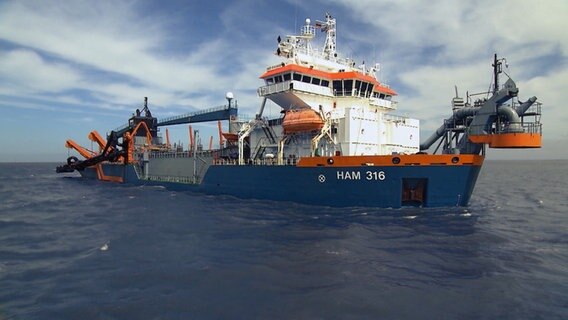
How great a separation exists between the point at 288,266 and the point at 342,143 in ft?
37.5

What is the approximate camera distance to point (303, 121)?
20.2 meters

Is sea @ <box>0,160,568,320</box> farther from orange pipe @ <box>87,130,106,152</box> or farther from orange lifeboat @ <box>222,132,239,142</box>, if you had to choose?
orange pipe @ <box>87,130,106,152</box>

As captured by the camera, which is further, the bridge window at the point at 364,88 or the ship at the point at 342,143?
the bridge window at the point at 364,88

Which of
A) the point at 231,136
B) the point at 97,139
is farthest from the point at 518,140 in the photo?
the point at 97,139

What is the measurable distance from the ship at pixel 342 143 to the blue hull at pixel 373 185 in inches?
2.0

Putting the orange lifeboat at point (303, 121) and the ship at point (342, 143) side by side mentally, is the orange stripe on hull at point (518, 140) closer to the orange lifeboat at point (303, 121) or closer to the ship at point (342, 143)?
the ship at point (342, 143)

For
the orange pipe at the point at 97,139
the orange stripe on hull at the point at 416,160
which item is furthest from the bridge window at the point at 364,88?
the orange pipe at the point at 97,139

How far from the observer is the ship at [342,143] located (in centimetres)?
1722

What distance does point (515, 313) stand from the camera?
279 inches

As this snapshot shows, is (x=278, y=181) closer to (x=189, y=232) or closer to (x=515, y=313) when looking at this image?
(x=189, y=232)

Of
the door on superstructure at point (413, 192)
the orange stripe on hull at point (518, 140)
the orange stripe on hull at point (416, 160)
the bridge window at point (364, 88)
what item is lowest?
the door on superstructure at point (413, 192)

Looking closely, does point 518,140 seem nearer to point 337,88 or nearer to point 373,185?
point 373,185

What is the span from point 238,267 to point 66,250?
20.7 ft

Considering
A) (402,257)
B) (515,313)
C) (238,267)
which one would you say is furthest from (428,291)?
(238,267)
